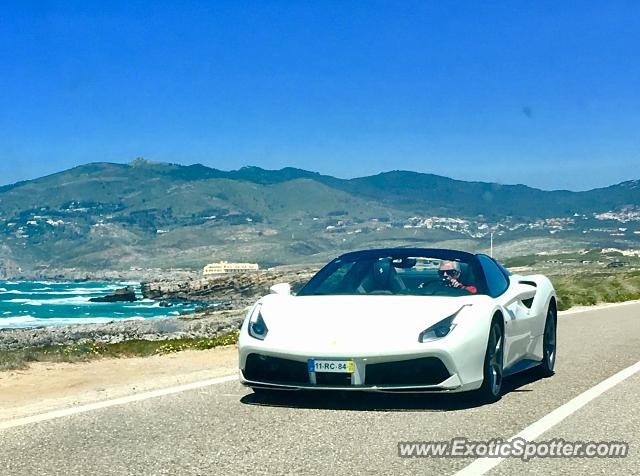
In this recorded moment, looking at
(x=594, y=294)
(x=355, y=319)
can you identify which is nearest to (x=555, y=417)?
(x=355, y=319)

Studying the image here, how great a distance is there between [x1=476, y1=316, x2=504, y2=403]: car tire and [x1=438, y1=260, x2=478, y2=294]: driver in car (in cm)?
45

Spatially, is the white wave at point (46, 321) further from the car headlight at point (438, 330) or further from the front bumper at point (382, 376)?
the car headlight at point (438, 330)

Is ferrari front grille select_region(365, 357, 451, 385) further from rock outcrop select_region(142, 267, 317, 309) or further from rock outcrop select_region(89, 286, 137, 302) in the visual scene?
rock outcrop select_region(142, 267, 317, 309)

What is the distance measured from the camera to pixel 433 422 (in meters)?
7.79

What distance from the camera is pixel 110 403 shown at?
9.01 metres

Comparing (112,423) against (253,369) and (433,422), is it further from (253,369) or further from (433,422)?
(433,422)

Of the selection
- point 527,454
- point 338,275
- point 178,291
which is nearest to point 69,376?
point 338,275

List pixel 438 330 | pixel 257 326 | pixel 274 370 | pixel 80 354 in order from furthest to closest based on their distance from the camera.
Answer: pixel 80 354
pixel 257 326
pixel 274 370
pixel 438 330

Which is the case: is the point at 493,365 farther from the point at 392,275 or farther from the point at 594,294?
the point at 594,294

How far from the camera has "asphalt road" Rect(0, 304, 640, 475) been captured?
6.27 metres

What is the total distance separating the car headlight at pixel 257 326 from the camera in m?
8.48
